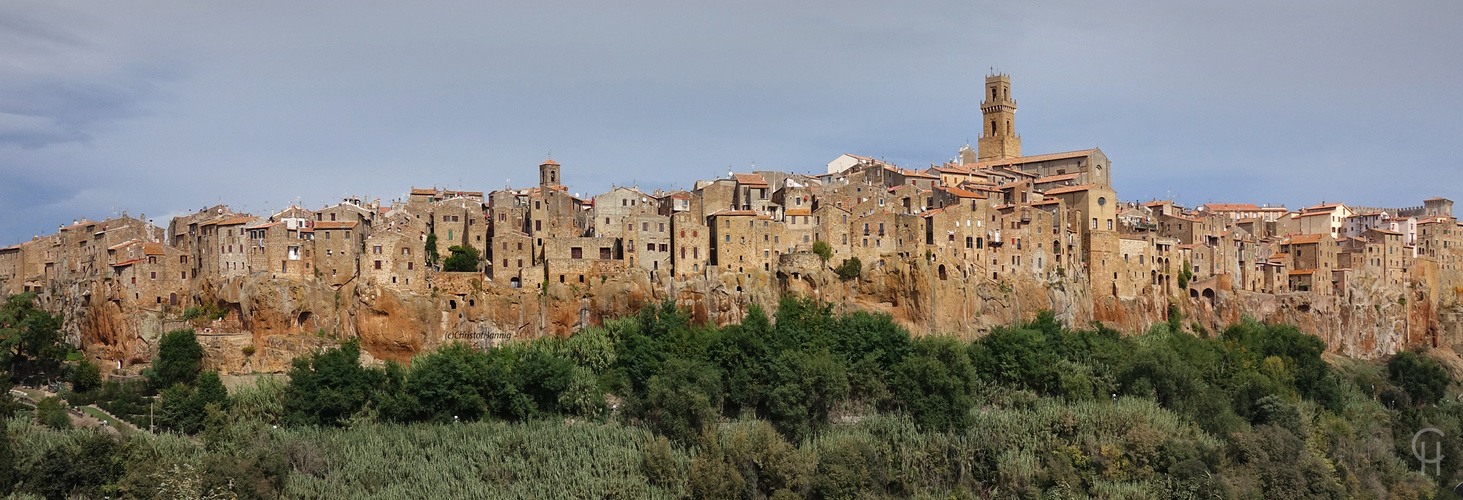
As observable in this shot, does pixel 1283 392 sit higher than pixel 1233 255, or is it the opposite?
pixel 1233 255

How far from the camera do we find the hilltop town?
192ft

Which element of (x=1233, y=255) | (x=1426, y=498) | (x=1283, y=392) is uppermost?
(x=1233, y=255)

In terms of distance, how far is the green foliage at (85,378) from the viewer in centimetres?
5578

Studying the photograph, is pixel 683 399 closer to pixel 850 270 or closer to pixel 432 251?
pixel 850 270

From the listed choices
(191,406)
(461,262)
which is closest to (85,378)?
(191,406)

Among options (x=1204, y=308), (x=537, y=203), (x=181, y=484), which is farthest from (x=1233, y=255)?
(x=181, y=484)

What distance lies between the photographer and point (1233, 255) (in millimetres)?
77625

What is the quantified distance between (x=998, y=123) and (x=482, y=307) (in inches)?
2005

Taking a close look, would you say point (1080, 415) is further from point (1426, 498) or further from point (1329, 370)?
point (1329, 370)

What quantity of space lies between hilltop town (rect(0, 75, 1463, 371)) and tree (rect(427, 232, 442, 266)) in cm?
28

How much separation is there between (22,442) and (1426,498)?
186 feet

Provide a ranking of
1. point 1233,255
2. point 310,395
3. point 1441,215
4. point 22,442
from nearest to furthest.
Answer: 1. point 22,442
2. point 310,395
3. point 1233,255
4. point 1441,215

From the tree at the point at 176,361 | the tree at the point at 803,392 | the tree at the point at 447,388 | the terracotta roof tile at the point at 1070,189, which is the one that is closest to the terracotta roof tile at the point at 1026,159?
the terracotta roof tile at the point at 1070,189
